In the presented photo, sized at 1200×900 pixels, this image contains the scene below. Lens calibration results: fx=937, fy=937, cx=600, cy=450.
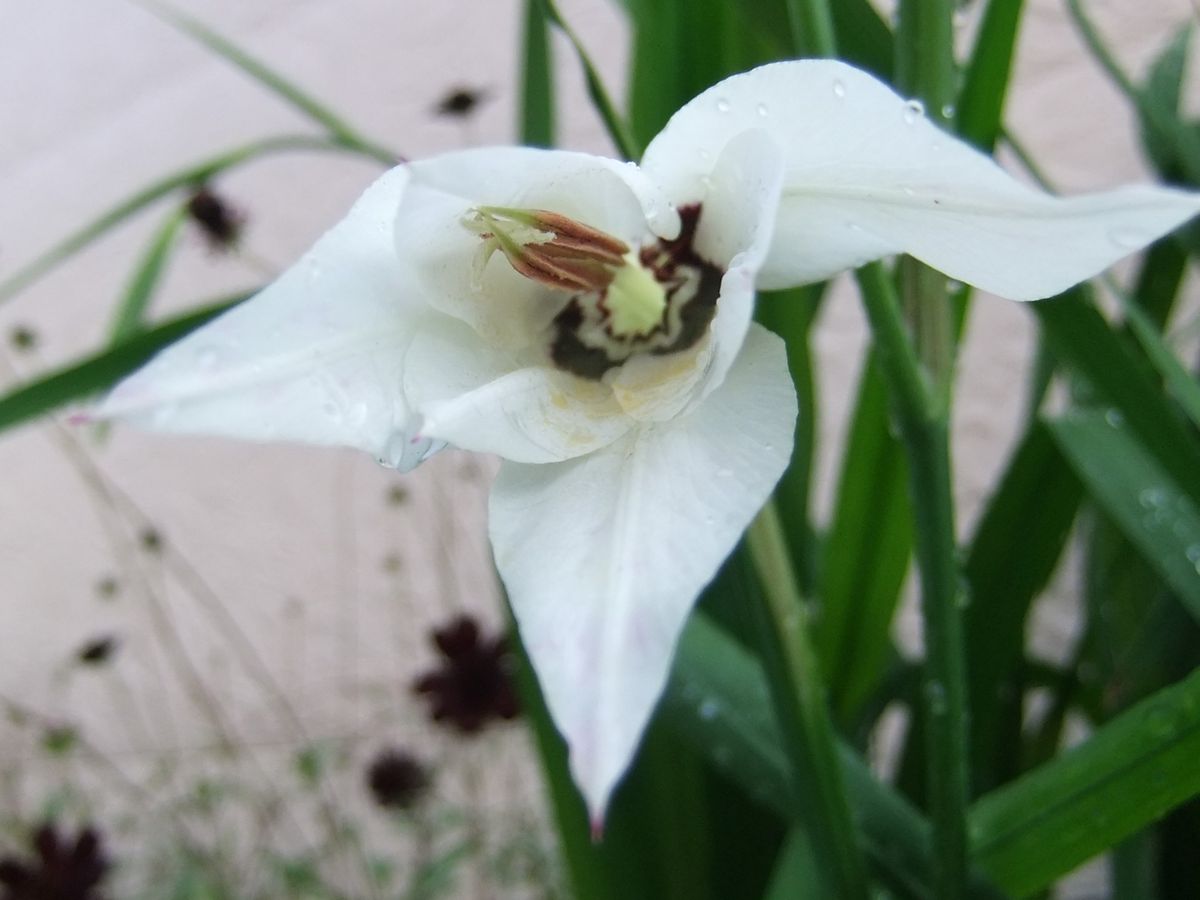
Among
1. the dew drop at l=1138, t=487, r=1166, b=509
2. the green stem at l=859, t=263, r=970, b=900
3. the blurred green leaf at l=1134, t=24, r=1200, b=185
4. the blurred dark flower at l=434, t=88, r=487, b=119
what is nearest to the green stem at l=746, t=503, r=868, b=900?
the green stem at l=859, t=263, r=970, b=900

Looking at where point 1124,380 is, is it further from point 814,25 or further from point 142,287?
point 142,287

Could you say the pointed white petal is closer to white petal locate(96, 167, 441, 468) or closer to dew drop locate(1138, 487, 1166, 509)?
white petal locate(96, 167, 441, 468)

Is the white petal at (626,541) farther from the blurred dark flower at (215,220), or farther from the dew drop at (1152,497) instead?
the blurred dark flower at (215,220)

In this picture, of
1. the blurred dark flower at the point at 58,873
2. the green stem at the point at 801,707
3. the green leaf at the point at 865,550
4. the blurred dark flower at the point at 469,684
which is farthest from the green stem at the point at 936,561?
the blurred dark flower at the point at 58,873

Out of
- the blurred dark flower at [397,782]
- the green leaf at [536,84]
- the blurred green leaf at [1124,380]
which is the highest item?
the green leaf at [536,84]

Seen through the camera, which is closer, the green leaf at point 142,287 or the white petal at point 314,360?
the white petal at point 314,360

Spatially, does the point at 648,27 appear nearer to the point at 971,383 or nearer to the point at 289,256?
the point at 971,383

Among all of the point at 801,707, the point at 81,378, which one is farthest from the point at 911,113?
the point at 81,378
